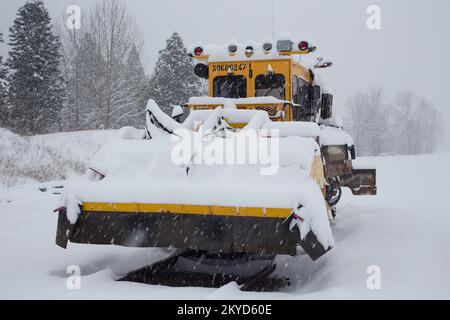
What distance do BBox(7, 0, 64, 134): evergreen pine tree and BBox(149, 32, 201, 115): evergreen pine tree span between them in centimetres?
707

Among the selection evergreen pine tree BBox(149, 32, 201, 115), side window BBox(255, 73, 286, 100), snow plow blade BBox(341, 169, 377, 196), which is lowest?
snow plow blade BBox(341, 169, 377, 196)

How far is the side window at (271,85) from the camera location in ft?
22.6

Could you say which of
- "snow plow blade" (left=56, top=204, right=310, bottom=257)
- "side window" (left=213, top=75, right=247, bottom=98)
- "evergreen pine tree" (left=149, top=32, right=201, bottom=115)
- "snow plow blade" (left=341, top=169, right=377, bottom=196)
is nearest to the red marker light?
"side window" (left=213, top=75, right=247, bottom=98)

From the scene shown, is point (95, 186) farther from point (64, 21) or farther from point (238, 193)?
point (64, 21)

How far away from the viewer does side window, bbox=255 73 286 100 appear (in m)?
6.89

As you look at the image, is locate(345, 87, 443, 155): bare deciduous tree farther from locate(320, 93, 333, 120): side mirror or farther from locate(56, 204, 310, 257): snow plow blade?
locate(56, 204, 310, 257): snow plow blade

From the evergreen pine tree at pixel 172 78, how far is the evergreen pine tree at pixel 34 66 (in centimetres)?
707

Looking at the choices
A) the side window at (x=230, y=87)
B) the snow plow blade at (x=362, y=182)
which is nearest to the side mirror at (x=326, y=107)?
the snow plow blade at (x=362, y=182)

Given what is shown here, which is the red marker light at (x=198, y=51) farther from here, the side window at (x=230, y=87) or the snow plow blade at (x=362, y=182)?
the snow plow blade at (x=362, y=182)

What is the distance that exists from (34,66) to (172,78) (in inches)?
381

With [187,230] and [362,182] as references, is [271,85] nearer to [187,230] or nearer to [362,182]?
[362,182]
